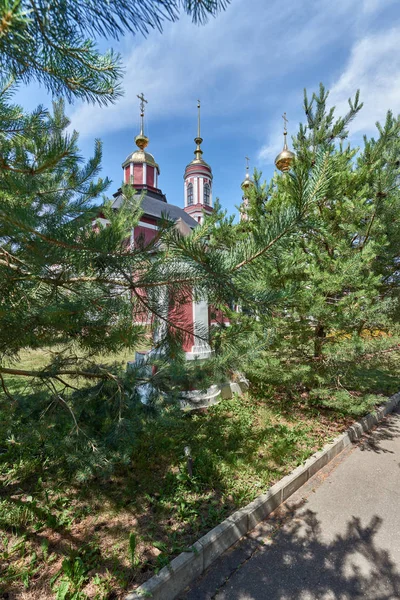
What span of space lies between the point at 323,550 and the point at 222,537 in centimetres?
102

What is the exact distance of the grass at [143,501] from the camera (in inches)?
86.6

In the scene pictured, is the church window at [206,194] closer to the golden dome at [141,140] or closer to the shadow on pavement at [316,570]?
the golden dome at [141,140]

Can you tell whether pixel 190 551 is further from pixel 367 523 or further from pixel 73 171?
pixel 73 171

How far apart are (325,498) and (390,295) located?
362 cm

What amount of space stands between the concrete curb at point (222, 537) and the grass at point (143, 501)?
4.3 inches

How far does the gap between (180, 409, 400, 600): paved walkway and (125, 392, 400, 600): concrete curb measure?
0.07 meters

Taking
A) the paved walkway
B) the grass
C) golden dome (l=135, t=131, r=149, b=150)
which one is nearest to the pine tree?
the grass

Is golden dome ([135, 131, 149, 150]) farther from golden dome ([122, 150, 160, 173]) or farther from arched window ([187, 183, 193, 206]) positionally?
arched window ([187, 183, 193, 206])

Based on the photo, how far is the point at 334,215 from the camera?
185 inches

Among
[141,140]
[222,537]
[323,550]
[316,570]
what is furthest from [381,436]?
[141,140]

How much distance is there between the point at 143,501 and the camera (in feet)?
10.2

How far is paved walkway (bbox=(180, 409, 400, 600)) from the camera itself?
2275mm

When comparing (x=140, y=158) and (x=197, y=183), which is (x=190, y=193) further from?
(x=140, y=158)

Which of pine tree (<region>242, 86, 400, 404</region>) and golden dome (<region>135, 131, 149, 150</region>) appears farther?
golden dome (<region>135, 131, 149, 150</region>)
